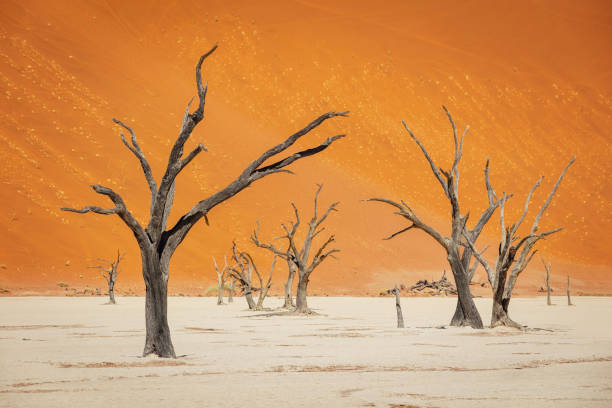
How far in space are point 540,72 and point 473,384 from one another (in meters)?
83.9

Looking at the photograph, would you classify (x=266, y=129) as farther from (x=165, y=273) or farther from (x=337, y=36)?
(x=165, y=273)

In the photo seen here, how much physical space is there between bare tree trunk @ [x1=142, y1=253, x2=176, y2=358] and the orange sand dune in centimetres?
3792

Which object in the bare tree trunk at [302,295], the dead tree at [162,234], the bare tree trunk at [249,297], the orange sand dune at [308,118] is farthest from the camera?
the orange sand dune at [308,118]

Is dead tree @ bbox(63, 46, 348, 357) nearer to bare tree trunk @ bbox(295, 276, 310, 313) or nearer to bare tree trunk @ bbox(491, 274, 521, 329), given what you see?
bare tree trunk @ bbox(491, 274, 521, 329)

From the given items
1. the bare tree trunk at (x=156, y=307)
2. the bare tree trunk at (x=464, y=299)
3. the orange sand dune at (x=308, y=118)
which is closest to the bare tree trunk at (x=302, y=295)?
the bare tree trunk at (x=464, y=299)

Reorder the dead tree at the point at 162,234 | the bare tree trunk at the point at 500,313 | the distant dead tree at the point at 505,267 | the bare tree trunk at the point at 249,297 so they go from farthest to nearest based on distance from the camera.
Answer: the bare tree trunk at the point at 249,297, the bare tree trunk at the point at 500,313, the distant dead tree at the point at 505,267, the dead tree at the point at 162,234

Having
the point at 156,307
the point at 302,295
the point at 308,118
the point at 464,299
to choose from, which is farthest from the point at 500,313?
the point at 308,118

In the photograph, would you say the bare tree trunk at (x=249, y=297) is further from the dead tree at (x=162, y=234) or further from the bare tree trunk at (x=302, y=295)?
the dead tree at (x=162, y=234)

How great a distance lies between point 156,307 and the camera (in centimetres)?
1274

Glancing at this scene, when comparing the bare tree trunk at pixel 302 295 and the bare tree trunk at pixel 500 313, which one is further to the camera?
the bare tree trunk at pixel 302 295

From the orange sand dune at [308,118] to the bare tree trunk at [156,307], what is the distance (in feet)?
124

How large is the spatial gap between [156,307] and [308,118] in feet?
207

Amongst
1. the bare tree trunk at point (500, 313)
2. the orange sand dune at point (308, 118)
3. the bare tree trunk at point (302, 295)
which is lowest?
the bare tree trunk at point (500, 313)

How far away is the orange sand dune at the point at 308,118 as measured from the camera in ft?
189
